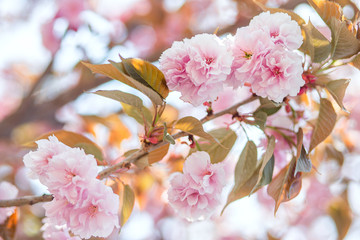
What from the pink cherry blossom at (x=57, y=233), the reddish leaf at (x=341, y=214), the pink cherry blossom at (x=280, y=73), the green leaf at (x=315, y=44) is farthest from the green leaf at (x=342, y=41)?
the reddish leaf at (x=341, y=214)

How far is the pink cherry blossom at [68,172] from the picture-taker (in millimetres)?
570

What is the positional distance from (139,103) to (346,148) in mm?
944

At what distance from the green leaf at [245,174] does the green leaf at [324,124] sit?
0.11 metres

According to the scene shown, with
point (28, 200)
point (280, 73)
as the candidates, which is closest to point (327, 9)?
point (280, 73)

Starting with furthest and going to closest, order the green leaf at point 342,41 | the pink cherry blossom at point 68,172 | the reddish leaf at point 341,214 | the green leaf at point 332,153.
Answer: the reddish leaf at point 341,214, the green leaf at point 332,153, the green leaf at point 342,41, the pink cherry blossom at point 68,172

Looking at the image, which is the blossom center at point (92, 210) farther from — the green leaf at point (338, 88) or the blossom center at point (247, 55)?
the green leaf at point (338, 88)

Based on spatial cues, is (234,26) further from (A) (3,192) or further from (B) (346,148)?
(A) (3,192)

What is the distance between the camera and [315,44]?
712 millimetres

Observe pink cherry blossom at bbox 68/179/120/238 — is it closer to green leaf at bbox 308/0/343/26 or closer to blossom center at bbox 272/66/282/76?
blossom center at bbox 272/66/282/76

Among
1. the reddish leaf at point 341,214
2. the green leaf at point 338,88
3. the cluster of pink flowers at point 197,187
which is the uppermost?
the green leaf at point 338,88

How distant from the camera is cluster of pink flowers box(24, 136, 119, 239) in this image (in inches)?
22.5

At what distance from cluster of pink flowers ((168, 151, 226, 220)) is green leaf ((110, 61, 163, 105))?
110 millimetres


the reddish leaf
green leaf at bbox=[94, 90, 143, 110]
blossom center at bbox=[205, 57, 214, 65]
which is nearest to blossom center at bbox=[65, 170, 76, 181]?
green leaf at bbox=[94, 90, 143, 110]

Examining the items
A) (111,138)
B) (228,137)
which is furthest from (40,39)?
(228,137)
